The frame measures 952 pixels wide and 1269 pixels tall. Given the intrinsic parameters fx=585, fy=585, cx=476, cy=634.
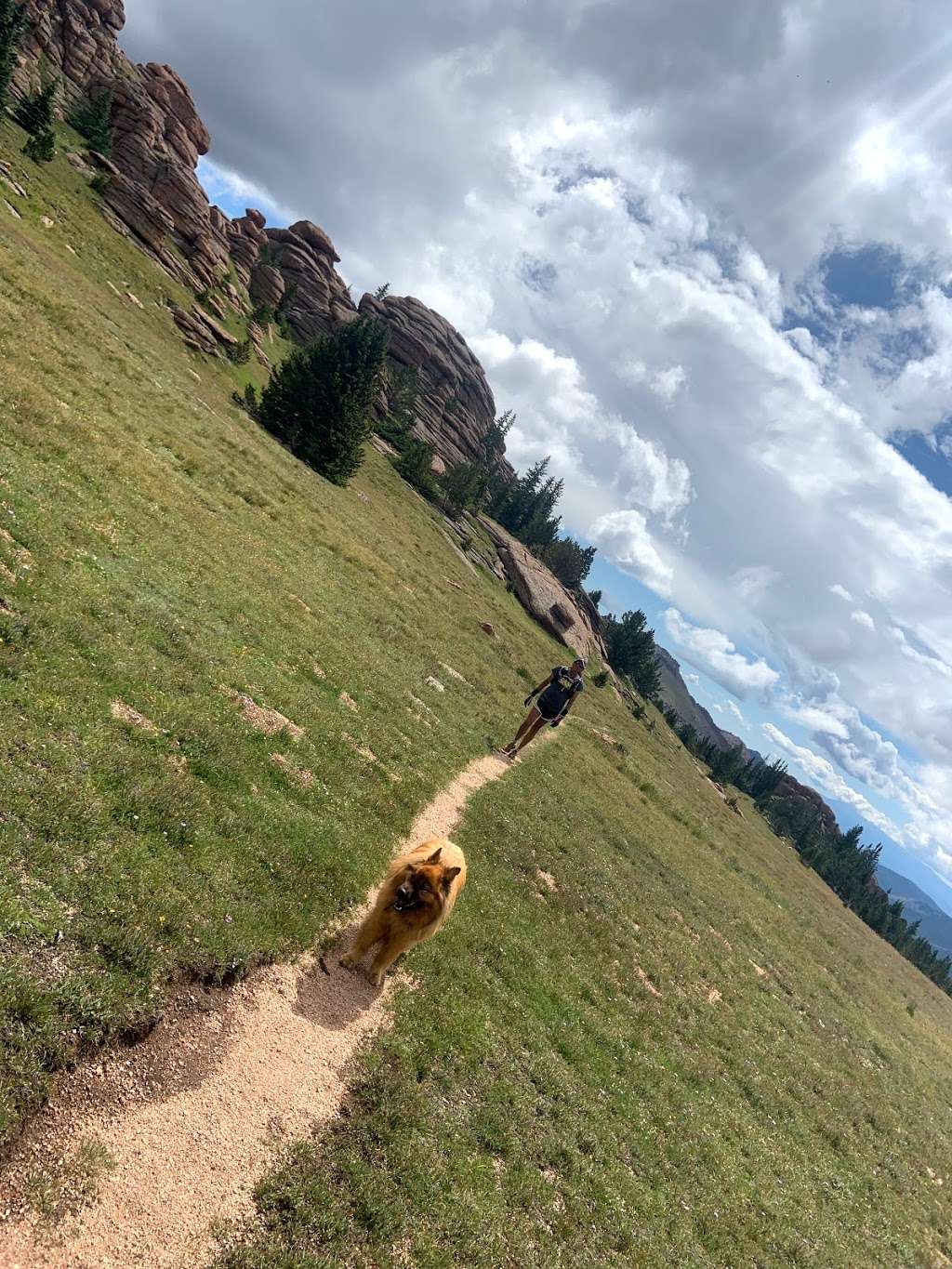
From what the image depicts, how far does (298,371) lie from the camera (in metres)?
59.6

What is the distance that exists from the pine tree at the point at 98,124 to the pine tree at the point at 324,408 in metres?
67.3

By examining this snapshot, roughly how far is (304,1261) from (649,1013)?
12.7m

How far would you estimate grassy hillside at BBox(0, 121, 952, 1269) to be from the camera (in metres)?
7.22

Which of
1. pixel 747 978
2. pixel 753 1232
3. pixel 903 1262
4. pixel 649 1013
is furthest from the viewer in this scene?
pixel 747 978

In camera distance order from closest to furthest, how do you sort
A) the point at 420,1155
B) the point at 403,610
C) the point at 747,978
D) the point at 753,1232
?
the point at 420,1155, the point at 753,1232, the point at 747,978, the point at 403,610

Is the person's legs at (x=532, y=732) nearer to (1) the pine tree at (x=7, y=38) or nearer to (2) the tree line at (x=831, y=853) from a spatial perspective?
(1) the pine tree at (x=7, y=38)

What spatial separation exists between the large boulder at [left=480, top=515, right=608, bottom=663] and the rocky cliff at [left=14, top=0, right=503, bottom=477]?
105 feet

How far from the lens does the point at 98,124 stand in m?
94.1

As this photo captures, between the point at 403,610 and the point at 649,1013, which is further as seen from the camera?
the point at 403,610

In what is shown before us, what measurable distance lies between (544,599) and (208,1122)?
95.0 metres

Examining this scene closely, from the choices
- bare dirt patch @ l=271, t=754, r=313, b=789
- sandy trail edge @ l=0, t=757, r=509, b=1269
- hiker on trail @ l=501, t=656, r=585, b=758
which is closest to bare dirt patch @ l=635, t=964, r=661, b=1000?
hiker on trail @ l=501, t=656, r=585, b=758

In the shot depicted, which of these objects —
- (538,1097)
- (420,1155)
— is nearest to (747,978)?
(538,1097)

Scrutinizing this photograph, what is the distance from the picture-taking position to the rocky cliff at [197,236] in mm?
85125

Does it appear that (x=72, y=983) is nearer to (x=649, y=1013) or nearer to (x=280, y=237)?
(x=649, y=1013)
